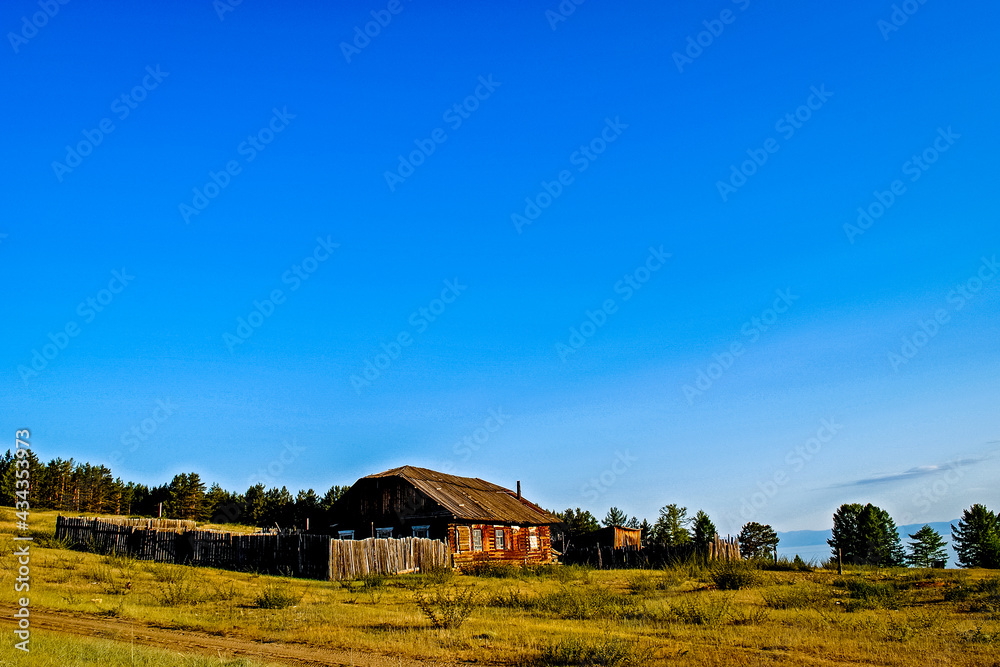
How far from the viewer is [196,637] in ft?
40.8

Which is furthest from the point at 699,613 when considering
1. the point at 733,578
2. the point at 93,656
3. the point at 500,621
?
the point at 93,656

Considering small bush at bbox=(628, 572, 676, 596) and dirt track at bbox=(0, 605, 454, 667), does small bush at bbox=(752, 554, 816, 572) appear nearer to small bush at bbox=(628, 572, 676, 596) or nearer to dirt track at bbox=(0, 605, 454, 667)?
small bush at bbox=(628, 572, 676, 596)

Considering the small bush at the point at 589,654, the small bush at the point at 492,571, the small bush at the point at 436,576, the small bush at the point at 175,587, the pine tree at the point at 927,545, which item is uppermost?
the small bush at the point at 175,587

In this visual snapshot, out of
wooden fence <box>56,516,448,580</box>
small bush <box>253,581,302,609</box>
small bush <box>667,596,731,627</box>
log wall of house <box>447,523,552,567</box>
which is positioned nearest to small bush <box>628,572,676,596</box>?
small bush <box>667,596,731,627</box>

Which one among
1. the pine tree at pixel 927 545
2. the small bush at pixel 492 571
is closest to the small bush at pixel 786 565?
the small bush at pixel 492 571

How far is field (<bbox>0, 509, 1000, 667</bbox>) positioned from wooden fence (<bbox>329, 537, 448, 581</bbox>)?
173cm

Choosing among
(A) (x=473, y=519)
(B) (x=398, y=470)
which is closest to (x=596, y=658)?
(A) (x=473, y=519)

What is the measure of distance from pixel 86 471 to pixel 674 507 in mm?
69130

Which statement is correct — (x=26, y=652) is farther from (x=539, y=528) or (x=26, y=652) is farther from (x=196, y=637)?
(x=539, y=528)

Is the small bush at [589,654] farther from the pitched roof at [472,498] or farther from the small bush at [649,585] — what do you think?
the pitched roof at [472,498]

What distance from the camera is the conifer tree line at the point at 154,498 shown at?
237 ft

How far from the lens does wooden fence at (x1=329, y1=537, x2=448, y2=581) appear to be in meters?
24.9

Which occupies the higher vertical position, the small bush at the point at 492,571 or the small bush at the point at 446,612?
the small bush at the point at 446,612

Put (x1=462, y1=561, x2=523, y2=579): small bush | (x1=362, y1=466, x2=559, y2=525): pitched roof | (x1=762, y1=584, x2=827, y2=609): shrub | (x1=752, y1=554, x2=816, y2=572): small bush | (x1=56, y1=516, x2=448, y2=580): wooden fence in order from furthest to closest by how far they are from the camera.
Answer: (x1=362, y1=466, x2=559, y2=525): pitched roof → (x1=752, y1=554, x2=816, y2=572): small bush → (x1=462, y1=561, x2=523, y2=579): small bush → (x1=56, y1=516, x2=448, y2=580): wooden fence → (x1=762, y1=584, x2=827, y2=609): shrub
